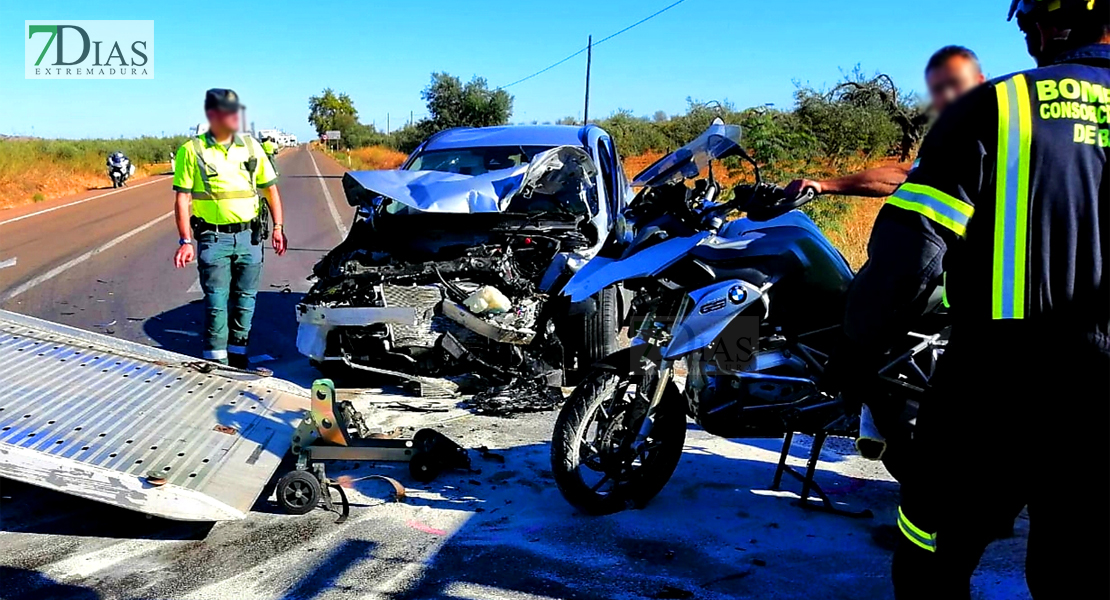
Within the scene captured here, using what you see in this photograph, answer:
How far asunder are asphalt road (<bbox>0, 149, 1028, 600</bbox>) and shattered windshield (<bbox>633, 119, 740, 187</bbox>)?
1.38 meters

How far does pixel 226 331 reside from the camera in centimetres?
530

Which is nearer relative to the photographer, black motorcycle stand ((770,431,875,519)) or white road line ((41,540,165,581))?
white road line ((41,540,165,581))

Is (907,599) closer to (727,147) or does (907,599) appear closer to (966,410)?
(966,410)

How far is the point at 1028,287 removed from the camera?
1.59m

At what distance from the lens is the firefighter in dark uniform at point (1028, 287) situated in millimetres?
1579

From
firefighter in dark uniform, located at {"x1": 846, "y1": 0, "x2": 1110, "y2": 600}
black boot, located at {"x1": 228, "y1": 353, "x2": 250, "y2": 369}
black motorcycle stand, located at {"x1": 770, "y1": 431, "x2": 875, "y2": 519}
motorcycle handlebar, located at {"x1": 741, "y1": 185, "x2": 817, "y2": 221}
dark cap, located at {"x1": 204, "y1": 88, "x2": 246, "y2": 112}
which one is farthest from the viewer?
black boot, located at {"x1": 228, "y1": 353, "x2": 250, "y2": 369}

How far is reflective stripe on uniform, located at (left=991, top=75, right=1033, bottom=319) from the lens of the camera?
5.18 ft

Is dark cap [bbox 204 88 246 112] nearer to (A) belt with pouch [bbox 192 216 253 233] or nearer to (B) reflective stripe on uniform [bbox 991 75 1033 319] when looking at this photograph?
(A) belt with pouch [bbox 192 216 253 233]

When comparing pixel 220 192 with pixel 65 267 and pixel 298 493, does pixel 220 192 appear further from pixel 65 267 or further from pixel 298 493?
pixel 65 267

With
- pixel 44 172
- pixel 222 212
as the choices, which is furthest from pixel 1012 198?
pixel 44 172

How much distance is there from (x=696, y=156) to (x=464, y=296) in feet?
6.38

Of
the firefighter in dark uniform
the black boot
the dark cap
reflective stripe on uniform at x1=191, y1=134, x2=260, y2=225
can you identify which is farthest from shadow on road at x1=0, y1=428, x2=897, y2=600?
the dark cap

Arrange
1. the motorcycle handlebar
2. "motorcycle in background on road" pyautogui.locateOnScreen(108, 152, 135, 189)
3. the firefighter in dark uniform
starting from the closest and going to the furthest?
the firefighter in dark uniform
the motorcycle handlebar
"motorcycle in background on road" pyautogui.locateOnScreen(108, 152, 135, 189)

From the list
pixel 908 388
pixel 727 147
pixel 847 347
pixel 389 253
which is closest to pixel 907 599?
pixel 847 347
